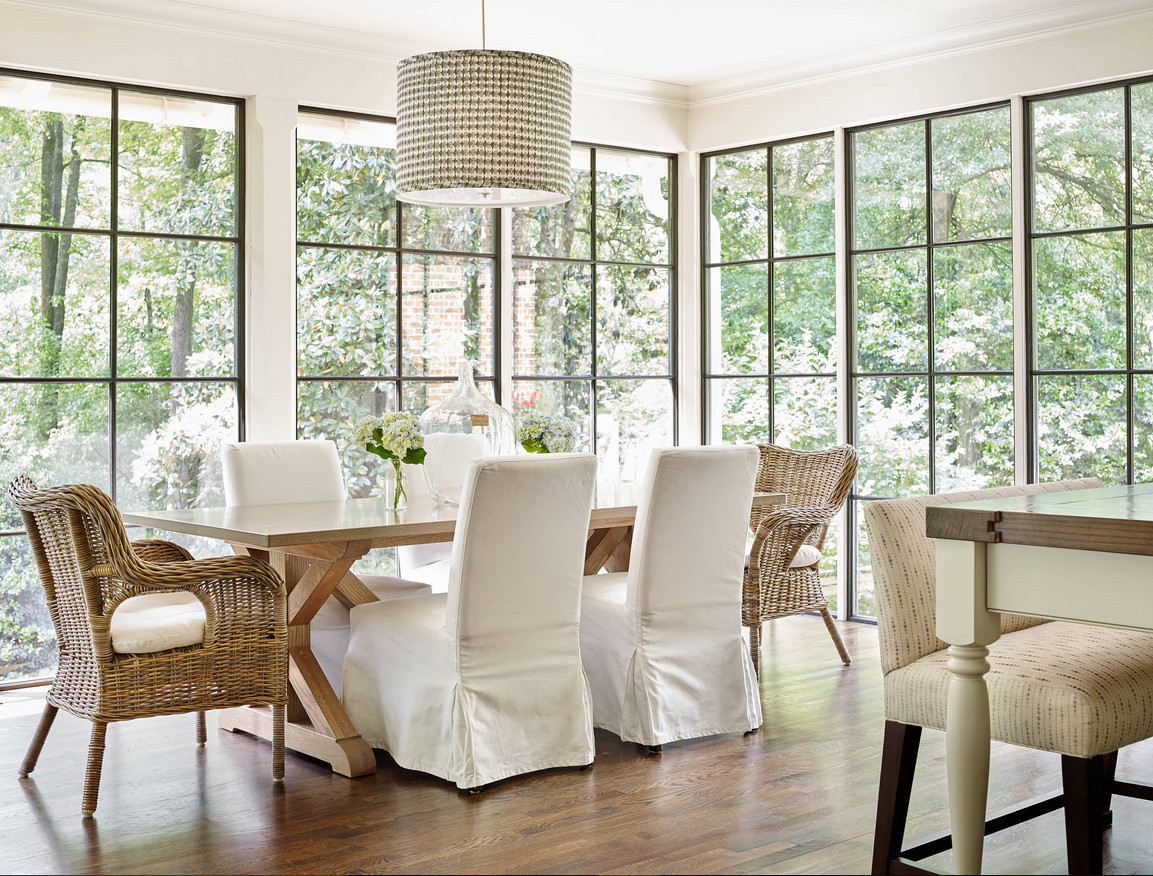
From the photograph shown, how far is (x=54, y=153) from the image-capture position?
476 cm

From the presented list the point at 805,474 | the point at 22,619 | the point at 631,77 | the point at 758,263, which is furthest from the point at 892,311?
the point at 22,619

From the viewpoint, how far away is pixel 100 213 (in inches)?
192

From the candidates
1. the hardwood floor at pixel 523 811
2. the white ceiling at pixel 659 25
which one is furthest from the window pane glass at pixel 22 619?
the white ceiling at pixel 659 25

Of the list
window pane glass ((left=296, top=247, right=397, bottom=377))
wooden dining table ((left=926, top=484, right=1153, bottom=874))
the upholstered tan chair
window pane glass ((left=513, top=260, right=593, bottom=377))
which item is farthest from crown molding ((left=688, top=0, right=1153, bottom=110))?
wooden dining table ((left=926, top=484, right=1153, bottom=874))

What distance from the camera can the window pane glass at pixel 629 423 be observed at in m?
6.39

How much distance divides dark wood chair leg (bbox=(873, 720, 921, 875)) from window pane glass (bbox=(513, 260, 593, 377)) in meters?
3.80

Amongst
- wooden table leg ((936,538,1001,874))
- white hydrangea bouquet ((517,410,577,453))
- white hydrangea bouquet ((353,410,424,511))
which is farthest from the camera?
white hydrangea bouquet ((517,410,577,453))

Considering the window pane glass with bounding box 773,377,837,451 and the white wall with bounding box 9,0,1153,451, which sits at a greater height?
the white wall with bounding box 9,0,1153,451

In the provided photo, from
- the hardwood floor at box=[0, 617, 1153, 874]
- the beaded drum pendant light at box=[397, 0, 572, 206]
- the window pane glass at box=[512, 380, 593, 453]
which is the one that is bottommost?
the hardwood floor at box=[0, 617, 1153, 874]

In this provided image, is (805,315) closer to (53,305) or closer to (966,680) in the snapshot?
(53,305)

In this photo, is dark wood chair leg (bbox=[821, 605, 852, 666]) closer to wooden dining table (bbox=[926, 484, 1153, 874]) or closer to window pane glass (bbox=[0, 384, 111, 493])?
wooden dining table (bbox=[926, 484, 1153, 874])

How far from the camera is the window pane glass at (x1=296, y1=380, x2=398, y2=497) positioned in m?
5.38

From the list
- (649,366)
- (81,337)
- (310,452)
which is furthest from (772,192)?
(81,337)

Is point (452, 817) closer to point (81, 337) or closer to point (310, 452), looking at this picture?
point (310, 452)
